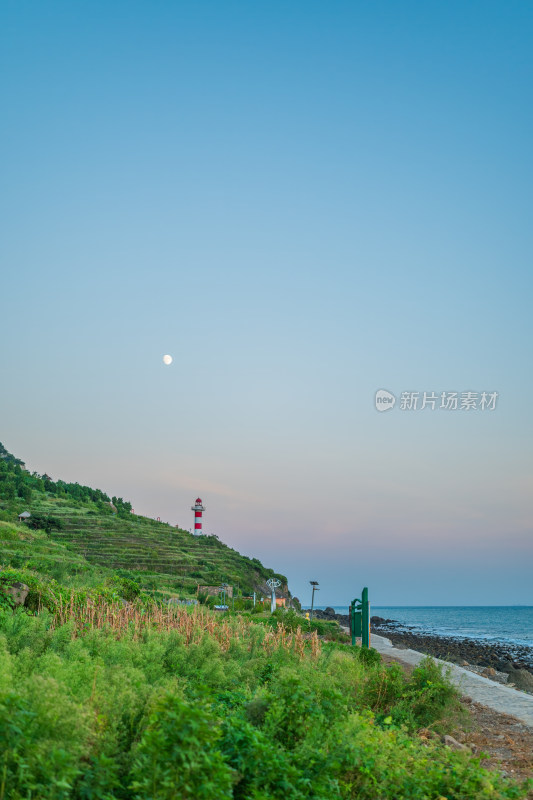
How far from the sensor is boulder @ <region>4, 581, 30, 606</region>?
1190 centimetres

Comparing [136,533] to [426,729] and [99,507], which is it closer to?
[99,507]

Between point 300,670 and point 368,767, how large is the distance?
3.77 meters

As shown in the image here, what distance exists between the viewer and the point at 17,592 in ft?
39.5

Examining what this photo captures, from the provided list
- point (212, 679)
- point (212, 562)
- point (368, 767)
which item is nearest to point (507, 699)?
point (212, 679)

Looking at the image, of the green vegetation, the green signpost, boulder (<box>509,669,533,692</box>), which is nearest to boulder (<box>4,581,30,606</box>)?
the green vegetation

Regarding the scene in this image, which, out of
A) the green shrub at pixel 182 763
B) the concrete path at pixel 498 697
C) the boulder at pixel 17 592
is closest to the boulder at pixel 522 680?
the concrete path at pixel 498 697

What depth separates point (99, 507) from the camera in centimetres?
6900

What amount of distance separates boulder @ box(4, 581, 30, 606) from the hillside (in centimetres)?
1201

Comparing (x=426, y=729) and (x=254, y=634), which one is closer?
(x=426, y=729)

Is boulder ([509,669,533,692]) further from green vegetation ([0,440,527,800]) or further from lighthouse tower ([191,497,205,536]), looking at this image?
lighthouse tower ([191,497,205,536])

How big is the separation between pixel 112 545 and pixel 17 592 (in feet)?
124

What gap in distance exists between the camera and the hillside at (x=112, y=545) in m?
35.5

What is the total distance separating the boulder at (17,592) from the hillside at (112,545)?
1201 cm

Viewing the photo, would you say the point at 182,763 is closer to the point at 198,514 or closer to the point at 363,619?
the point at 363,619
